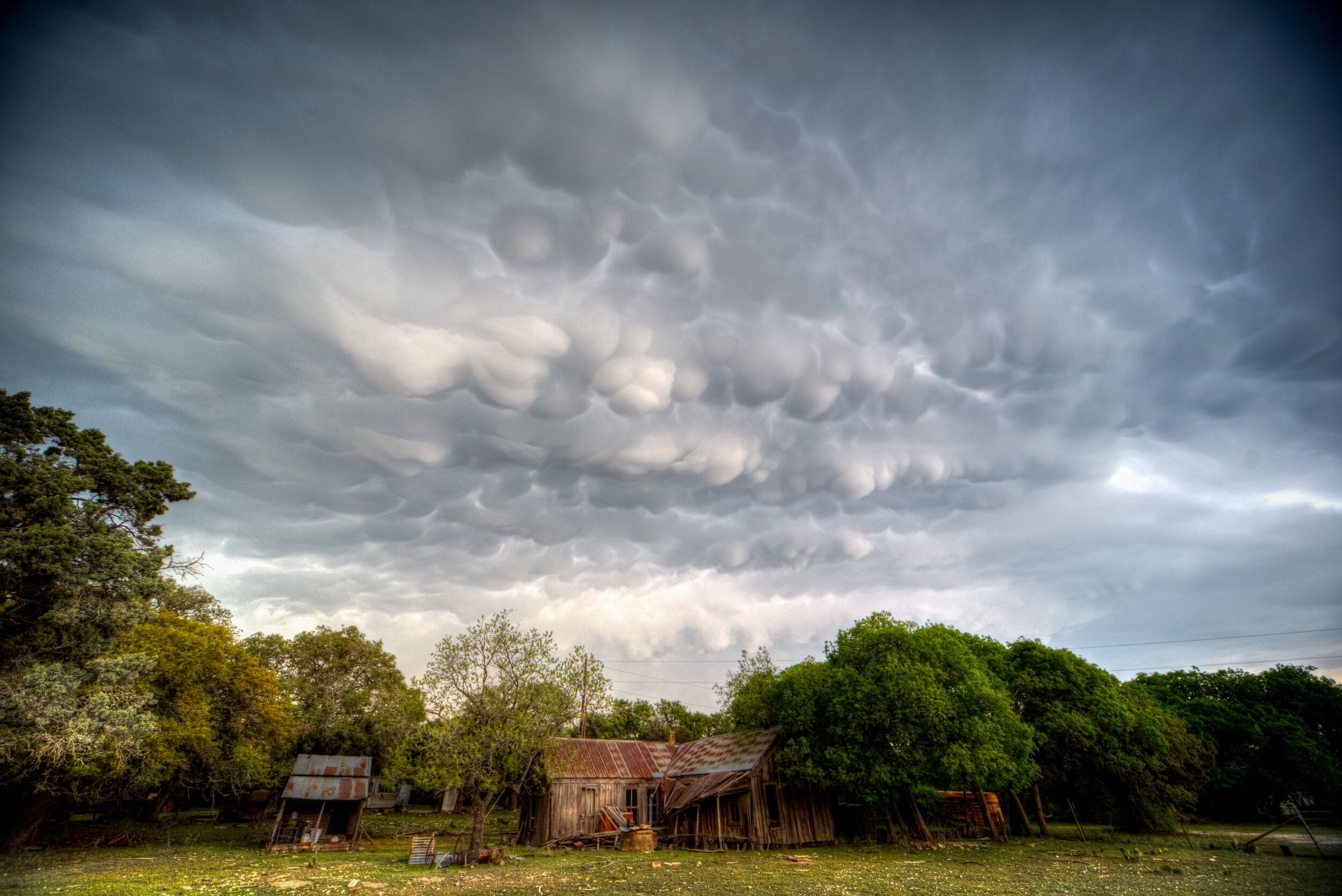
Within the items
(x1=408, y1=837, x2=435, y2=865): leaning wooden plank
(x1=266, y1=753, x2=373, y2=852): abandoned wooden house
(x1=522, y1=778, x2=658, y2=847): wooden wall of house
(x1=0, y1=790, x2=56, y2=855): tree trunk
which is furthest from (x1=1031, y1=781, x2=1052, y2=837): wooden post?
(x1=0, y1=790, x2=56, y2=855): tree trunk

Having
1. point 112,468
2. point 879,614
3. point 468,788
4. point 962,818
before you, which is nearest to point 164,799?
point 468,788

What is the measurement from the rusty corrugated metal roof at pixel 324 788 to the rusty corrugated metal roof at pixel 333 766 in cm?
60

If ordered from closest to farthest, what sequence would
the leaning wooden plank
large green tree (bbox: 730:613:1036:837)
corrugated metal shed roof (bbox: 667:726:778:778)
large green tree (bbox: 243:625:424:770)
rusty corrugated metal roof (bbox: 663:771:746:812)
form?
1. the leaning wooden plank
2. large green tree (bbox: 730:613:1036:837)
3. rusty corrugated metal roof (bbox: 663:771:746:812)
4. corrugated metal shed roof (bbox: 667:726:778:778)
5. large green tree (bbox: 243:625:424:770)

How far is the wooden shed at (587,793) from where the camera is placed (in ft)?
119

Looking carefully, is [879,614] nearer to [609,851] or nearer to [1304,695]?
[609,851]

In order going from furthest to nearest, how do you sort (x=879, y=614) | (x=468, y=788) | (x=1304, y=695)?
(x=1304, y=695) < (x=879, y=614) < (x=468, y=788)

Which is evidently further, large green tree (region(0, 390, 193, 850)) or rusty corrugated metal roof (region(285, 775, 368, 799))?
rusty corrugated metal roof (region(285, 775, 368, 799))

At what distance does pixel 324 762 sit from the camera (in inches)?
1428

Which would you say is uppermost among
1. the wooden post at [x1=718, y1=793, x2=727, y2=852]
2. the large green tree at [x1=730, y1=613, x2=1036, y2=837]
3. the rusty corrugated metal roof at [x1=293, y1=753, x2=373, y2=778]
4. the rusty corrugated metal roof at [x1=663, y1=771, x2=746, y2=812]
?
the large green tree at [x1=730, y1=613, x2=1036, y2=837]

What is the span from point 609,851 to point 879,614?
68.1ft

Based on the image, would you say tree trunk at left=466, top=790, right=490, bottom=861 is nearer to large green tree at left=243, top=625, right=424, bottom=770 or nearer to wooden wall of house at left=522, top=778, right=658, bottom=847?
wooden wall of house at left=522, top=778, right=658, bottom=847

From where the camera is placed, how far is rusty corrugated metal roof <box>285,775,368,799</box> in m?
32.9

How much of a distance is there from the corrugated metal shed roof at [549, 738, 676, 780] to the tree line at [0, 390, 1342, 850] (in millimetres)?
2682

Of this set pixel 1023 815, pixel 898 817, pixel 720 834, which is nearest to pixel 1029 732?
pixel 898 817
